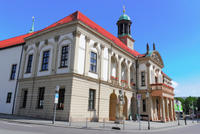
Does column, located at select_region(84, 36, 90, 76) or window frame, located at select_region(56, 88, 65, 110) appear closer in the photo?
window frame, located at select_region(56, 88, 65, 110)

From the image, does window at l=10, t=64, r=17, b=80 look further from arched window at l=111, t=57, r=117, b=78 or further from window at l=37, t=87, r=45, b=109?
arched window at l=111, t=57, r=117, b=78

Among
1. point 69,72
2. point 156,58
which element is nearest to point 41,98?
point 69,72

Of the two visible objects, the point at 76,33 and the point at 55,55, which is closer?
the point at 76,33

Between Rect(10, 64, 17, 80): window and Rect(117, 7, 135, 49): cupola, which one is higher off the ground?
Rect(117, 7, 135, 49): cupola

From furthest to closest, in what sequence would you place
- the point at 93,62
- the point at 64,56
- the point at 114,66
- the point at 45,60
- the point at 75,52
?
the point at 114,66, the point at 93,62, the point at 45,60, the point at 64,56, the point at 75,52

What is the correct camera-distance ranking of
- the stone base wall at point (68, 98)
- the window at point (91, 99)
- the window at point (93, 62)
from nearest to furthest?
the stone base wall at point (68, 98) → the window at point (91, 99) → the window at point (93, 62)

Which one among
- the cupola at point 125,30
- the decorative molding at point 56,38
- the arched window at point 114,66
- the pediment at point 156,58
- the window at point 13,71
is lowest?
the window at point 13,71

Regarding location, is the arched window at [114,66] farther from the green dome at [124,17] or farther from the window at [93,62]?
the green dome at [124,17]

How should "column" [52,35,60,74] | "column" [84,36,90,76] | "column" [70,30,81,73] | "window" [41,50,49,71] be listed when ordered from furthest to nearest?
"window" [41,50,49,71] → "column" [84,36,90,76] → "column" [52,35,60,74] → "column" [70,30,81,73]

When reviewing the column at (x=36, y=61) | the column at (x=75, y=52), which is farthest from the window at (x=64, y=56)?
the column at (x=36, y=61)

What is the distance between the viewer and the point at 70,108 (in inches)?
706

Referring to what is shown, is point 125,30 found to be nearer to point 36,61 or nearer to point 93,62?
point 93,62

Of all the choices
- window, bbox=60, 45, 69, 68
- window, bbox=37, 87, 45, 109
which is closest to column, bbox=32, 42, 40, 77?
window, bbox=37, 87, 45, 109

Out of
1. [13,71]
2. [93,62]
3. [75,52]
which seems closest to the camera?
[75,52]
